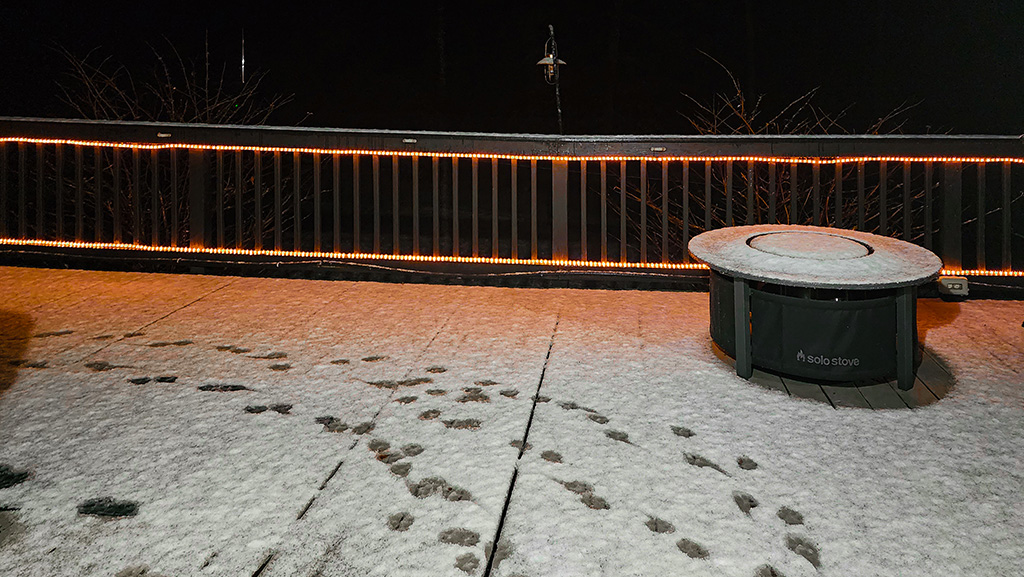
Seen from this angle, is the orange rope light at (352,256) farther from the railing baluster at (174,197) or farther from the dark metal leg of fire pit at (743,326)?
the dark metal leg of fire pit at (743,326)

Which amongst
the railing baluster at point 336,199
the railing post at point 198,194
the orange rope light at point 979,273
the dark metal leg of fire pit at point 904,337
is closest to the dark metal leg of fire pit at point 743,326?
the dark metal leg of fire pit at point 904,337

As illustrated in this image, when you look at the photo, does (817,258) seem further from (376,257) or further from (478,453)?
(376,257)

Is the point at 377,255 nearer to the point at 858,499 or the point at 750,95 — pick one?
the point at 858,499

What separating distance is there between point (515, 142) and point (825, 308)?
2646mm

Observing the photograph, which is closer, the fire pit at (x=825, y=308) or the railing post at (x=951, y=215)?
the fire pit at (x=825, y=308)

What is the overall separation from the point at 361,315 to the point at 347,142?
1421mm

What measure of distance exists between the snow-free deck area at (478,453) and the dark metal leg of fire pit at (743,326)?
0.07m

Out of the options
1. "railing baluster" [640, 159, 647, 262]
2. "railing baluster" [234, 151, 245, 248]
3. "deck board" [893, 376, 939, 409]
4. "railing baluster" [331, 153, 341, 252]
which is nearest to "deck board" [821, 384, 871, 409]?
"deck board" [893, 376, 939, 409]

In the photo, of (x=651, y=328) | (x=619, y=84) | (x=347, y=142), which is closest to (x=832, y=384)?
(x=651, y=328)

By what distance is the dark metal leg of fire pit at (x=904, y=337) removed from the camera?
314 centimetres

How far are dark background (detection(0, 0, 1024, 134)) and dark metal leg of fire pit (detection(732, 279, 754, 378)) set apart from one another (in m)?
10.7

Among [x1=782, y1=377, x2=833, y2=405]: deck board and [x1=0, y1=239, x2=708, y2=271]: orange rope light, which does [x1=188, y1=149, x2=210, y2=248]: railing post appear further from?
[x1=782, y1=377, x2=833, y2=405]: deck board

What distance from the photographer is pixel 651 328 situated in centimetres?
421

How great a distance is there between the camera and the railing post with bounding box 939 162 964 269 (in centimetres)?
489
